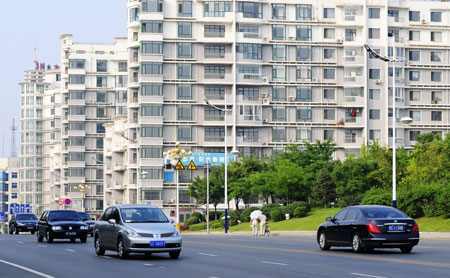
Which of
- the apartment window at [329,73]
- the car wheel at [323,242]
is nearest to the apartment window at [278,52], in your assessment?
the apartment window at [329,73]

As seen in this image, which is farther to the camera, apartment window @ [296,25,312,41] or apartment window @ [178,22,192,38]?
apartment window @ [296,25,312,41]

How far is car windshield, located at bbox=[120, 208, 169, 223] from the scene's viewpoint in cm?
2534

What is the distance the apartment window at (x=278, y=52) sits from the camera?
10219 centimetres

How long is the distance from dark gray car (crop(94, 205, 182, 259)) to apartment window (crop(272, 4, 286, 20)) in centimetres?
7808

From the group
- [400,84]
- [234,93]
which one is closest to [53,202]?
[234,93]

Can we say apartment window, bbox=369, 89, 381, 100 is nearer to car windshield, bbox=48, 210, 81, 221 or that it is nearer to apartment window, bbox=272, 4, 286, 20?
apartment window, bbox=272, 4, 286, 20

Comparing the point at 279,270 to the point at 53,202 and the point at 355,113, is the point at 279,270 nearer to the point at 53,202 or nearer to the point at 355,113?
the point at 355,113

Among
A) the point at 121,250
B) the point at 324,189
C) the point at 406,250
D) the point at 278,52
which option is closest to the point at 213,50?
the point at 278,52

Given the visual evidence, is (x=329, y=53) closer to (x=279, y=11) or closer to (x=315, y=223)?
(x=279, y=11)

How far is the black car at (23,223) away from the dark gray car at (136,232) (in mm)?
32158

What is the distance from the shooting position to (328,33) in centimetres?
10294

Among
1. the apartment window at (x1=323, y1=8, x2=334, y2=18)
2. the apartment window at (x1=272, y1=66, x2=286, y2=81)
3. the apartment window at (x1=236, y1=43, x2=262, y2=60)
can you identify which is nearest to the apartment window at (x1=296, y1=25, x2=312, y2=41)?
the apartment window at (x1=323, y1=8, x2=334, y2=18)

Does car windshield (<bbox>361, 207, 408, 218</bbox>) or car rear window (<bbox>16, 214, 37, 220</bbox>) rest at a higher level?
car windshield (<bbox>361, 207, 408, 218</bbox>)

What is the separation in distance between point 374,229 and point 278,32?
77.2m
